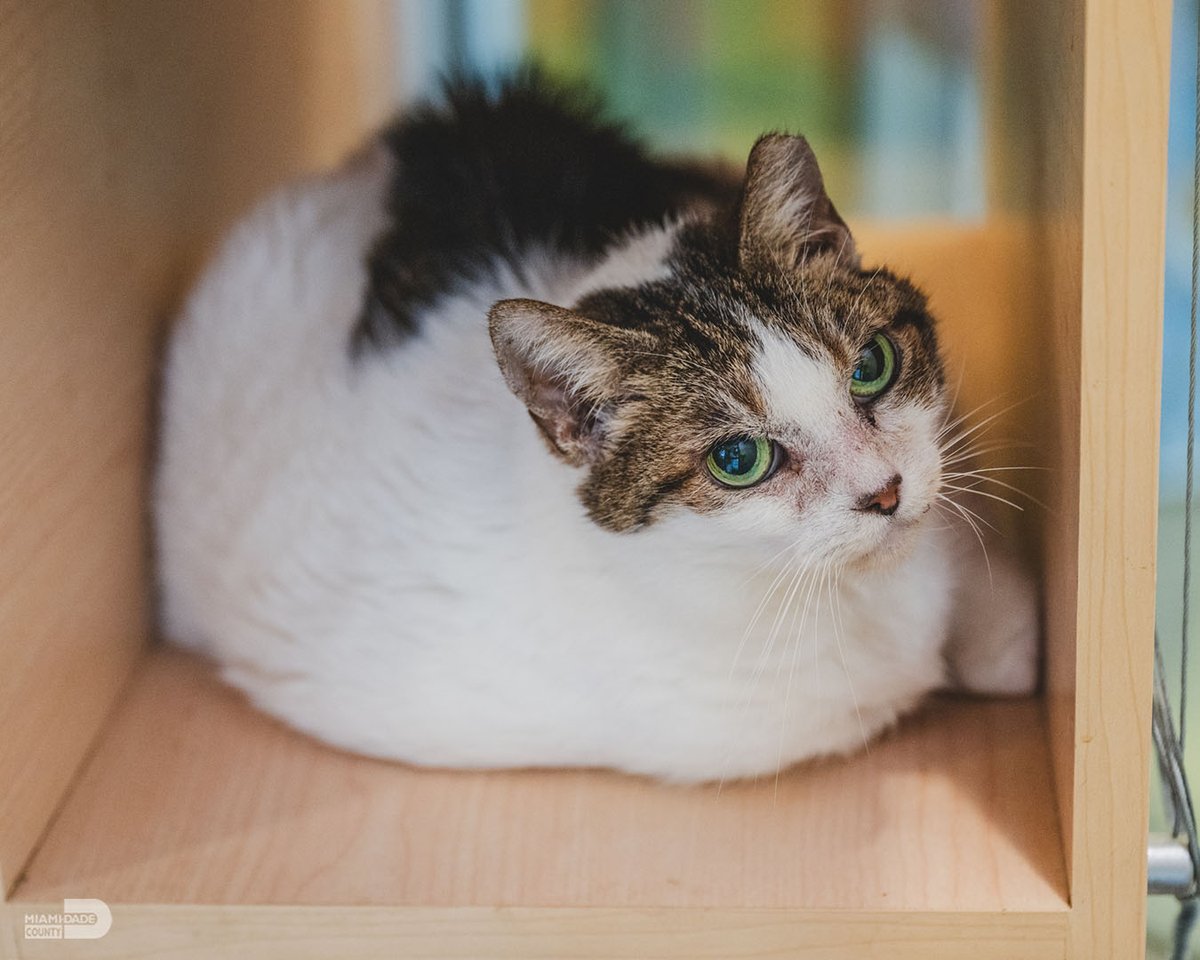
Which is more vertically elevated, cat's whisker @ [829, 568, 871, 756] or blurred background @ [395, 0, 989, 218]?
blurred background @ [395, 0, 989, 218]

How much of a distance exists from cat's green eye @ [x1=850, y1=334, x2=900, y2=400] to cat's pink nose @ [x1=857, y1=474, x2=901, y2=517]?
7 centimetres

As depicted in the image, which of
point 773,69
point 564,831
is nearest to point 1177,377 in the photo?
point 773,69

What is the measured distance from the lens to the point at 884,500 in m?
0.87

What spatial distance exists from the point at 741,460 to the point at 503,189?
1.63ft

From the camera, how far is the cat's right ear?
0.86 metres

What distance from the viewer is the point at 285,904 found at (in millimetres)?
945

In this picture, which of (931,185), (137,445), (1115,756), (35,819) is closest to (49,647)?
(35,819)

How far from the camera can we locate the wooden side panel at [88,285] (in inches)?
39.8

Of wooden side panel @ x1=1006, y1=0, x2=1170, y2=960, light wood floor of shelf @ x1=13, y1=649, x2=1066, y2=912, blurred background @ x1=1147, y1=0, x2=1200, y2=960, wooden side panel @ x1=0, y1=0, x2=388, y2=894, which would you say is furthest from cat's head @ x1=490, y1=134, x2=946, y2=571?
blurred background @ x1=1147, y1=0, x2=1200, y2=960

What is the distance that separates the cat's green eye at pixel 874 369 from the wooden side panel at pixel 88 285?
641 millimetres

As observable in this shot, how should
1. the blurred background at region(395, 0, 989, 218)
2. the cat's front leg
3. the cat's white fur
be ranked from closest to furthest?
the cat's white fur → the cat's front leg → the blurred background at region(395, 0, 989, 218)

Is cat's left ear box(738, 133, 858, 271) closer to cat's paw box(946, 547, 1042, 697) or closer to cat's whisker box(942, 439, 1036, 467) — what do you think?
cat's whisker box(942, 439, 1036, 467)

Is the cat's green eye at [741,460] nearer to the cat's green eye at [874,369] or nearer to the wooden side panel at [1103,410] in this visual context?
the cat's green eye at [874,369]

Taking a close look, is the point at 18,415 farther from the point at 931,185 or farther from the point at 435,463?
the point at 931,185
